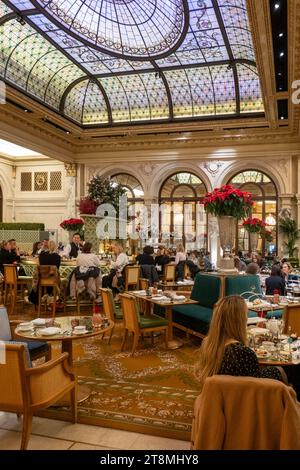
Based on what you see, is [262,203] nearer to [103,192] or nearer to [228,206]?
[103,192]

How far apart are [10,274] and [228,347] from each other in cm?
708

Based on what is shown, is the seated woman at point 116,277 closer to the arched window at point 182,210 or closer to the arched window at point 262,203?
the arched window at point 182,210

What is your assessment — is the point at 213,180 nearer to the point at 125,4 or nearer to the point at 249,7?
the point at 125,4

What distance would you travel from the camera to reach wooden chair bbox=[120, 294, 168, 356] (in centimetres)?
564

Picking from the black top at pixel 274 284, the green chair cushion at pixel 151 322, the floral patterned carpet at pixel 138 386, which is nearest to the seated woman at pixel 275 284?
the black top at pixel 274 284

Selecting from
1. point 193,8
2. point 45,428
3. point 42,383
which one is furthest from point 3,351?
point 193,8

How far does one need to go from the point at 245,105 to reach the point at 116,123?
453cm

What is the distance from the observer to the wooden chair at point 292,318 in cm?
499

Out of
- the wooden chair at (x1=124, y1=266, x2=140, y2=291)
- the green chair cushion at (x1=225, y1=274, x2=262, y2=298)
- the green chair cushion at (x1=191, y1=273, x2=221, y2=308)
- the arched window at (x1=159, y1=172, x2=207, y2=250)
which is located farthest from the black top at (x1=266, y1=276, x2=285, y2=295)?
the arched window at (x1=159, y1=172, x2=207, y2=250)

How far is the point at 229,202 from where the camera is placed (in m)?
Result: 6.50

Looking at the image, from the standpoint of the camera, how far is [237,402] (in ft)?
7.04

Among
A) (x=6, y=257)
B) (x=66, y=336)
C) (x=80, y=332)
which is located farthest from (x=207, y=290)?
(x=6, y=257)

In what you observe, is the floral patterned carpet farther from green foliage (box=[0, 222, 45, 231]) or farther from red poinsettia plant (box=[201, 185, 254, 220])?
green foliage (box=[0, 222, 45, 231])

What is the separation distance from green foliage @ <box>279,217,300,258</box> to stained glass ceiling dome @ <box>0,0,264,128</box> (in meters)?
3.73
